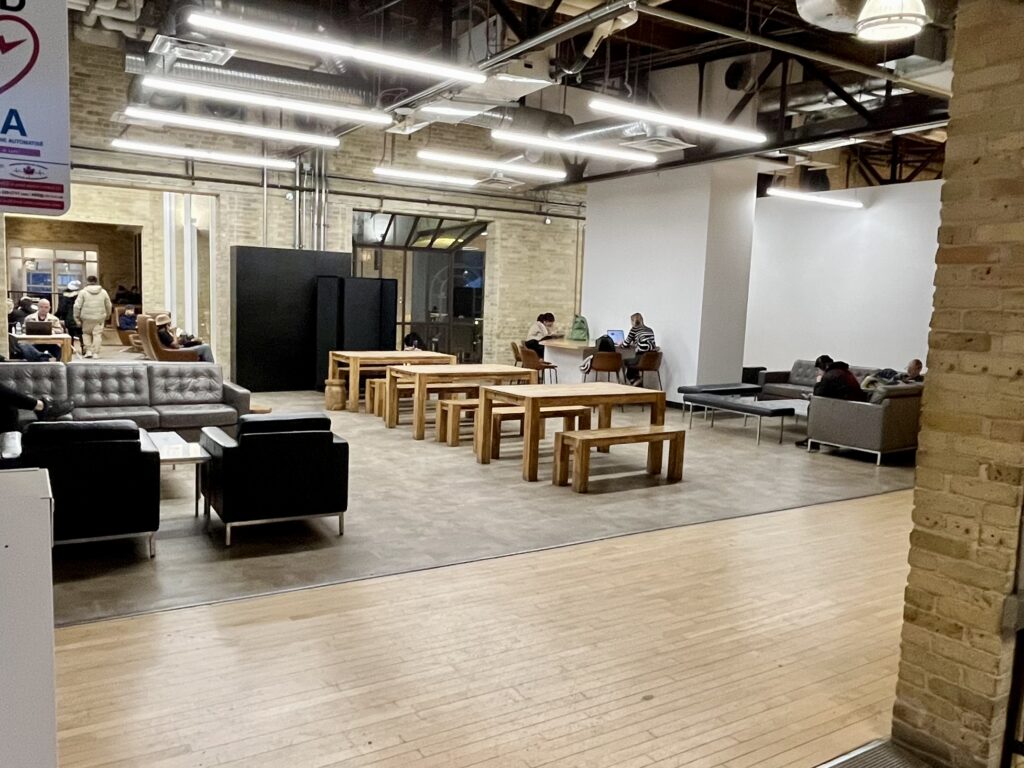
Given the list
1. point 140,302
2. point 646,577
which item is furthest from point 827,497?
point 140,302

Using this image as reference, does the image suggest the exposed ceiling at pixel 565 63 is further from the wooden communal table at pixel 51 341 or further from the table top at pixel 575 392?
the wooden communal table at pixel 51 341

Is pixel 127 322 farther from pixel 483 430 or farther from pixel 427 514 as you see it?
pixel 427 514

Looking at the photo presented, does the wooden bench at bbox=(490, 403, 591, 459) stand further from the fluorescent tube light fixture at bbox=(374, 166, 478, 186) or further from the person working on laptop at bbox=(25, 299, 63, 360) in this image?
the person working on laptop at bbox=(25, 299, 63, 360)

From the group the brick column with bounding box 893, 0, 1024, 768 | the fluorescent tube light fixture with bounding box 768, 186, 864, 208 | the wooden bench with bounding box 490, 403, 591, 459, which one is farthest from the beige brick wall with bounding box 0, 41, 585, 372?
the brick column with bounding box 893, 0, 1024, 768

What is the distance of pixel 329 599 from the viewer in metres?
4.00

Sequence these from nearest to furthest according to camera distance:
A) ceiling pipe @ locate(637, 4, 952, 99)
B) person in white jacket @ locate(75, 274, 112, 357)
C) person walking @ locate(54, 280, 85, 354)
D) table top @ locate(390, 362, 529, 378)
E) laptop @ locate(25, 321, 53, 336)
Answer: ceiling pipe @ locate(637, 4, 952, 99), table top @ locate(390, 362, 529, 378), laptop @ locate(25, 321, 53, 336), person in white jacket @ locate(75, 274, 112, 357), person walking @ locate(54, 280, 85, 354)

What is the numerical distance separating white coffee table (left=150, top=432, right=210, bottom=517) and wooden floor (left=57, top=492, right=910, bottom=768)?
1.38 m

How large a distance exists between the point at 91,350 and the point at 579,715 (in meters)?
15.8

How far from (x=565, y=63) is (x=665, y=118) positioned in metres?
1.66

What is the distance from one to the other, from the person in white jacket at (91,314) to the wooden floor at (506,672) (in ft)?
45.8

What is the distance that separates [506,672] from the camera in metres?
3.31

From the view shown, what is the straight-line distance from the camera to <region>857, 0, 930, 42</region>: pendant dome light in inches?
154

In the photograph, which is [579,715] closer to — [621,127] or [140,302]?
[621,127]

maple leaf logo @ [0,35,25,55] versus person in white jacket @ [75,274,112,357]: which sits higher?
maple leaf logo @ [0,35,25,55]
